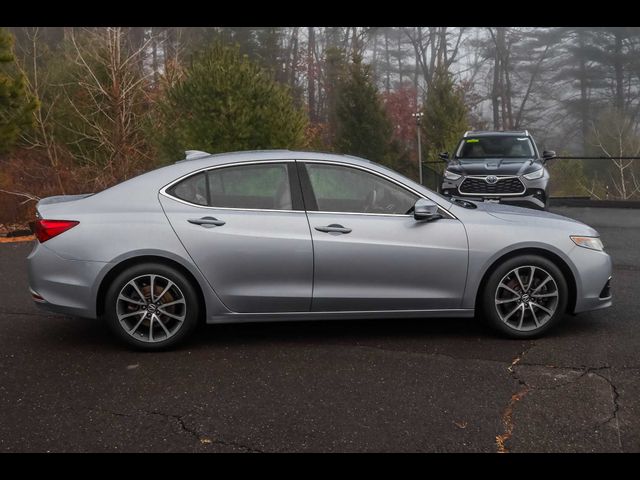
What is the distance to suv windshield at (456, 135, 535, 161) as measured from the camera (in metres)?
13.1

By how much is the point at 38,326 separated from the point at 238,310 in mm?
1996

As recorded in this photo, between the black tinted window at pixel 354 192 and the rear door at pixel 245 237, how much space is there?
21 cm

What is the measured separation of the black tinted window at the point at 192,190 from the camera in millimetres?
4930

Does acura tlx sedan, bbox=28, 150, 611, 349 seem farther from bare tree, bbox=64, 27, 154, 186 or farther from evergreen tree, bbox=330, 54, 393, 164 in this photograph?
evergreen tree, bbox=330, 54, 393, 164

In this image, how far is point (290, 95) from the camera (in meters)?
14.0

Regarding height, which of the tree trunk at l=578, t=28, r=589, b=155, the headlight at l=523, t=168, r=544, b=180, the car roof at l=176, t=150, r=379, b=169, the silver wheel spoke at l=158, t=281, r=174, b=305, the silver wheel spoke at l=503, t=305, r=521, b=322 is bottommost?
the silver wheel spoke at l=503, t=305, r=521, b=322

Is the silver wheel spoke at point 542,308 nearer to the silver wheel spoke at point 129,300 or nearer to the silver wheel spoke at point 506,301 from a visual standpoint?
the silver wheel spoke at point 506,301

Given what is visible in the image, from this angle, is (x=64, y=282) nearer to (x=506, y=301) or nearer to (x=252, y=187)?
(x=252, y=187)

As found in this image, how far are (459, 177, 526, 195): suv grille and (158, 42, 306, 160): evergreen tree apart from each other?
11.8 feet

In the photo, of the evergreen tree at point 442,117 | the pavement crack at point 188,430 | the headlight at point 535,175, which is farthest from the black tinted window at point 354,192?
the evergreen tree at point 442,117

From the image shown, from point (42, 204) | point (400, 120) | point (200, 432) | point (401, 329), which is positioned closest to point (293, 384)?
point (200, 432)

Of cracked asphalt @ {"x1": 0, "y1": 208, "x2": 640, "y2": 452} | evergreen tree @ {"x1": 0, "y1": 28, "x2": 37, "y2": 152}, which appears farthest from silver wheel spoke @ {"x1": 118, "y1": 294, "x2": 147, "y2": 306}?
evergreen tree @ {"x1": 0, "y1": 28, "x2": 37, "y2": 152}
